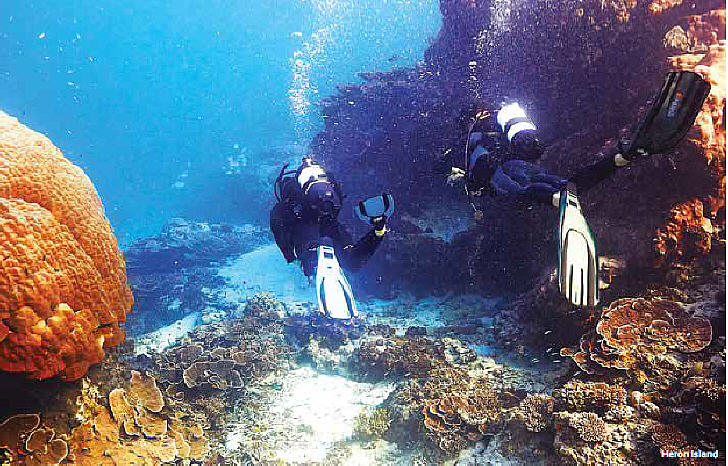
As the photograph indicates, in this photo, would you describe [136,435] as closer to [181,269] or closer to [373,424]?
[373,424]

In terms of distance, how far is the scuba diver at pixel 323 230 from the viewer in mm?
4762

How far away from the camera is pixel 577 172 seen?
3.98 metres

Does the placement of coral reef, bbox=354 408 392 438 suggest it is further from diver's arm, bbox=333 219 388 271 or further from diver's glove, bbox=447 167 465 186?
diver's glove, bbox=447 167 465 186

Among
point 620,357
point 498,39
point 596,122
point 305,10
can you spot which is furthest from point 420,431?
point 305,10

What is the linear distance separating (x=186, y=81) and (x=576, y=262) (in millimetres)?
103390

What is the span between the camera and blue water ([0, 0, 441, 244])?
35.8m

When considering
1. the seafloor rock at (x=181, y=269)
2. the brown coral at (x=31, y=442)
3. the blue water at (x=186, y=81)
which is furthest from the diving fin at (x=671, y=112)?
the blue water at (x=186, y=81)

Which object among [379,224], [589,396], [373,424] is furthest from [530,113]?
[373,424]

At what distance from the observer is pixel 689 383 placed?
3684 millimetres

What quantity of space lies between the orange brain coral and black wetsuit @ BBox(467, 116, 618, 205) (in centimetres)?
439

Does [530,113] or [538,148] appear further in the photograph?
[530,113]

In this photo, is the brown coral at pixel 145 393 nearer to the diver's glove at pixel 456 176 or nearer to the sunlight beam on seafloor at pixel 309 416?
the sunlight beam on seafloor at pixel 309 416

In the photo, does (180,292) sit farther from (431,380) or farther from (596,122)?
(596,122)

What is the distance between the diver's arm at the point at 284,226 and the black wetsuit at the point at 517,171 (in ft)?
8.14
